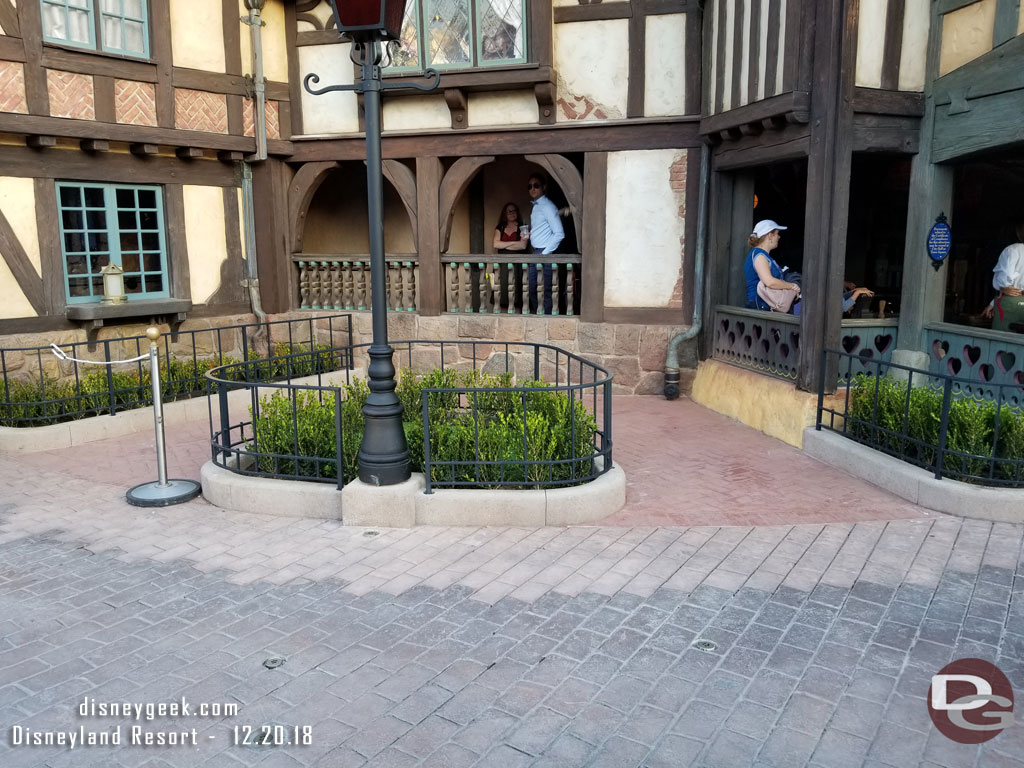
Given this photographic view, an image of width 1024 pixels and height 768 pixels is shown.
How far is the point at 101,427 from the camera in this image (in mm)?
7883

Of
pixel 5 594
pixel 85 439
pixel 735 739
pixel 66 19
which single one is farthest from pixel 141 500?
pixel 66 19

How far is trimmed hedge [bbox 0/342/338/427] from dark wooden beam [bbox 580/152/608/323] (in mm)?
3318

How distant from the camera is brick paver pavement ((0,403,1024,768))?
3146 mm

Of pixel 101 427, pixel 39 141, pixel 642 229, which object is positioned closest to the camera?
pixel 101 427

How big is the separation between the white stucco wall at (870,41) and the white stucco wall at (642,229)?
2633 millimetres

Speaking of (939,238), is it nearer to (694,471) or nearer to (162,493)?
(694,471)

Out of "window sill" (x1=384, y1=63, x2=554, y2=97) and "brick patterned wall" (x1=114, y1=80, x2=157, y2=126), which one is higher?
"window sill" (x1=384, y1=63, x2=554, y2=97)

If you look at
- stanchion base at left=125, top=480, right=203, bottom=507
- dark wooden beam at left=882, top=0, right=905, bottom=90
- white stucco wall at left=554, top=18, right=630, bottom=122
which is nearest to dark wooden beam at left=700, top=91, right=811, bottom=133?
dark wooden beam at left=882, top=0, right=905, bottom=90

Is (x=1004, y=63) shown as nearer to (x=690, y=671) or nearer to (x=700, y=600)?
(x=700, y=600)

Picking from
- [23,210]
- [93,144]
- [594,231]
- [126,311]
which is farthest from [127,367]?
[594,231]

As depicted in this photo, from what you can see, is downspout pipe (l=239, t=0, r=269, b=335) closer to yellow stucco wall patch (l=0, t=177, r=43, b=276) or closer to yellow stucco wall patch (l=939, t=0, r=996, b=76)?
yellow stucco wall patch (l=0, t=177, r=43, b=276)

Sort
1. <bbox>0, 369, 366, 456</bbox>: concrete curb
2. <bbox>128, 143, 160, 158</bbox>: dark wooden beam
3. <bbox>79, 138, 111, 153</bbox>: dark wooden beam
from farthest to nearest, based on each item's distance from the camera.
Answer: <bbox>128, 143, 160, 158</bbox>: dark wooden beam
<bbox>79, 138, 111, 153</bbox>: dark wooden beam
<bbox>0, 369, 366, 456</bbox>: concrete curb

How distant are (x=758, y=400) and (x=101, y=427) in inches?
256

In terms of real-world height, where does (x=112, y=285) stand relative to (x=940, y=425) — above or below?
above
